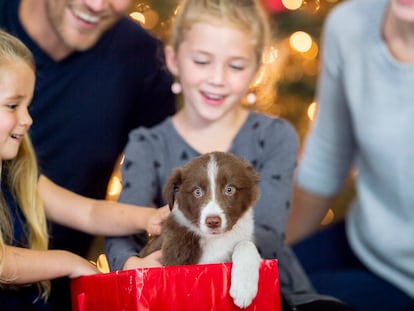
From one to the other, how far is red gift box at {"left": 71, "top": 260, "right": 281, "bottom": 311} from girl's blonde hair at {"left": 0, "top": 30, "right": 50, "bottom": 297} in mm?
94

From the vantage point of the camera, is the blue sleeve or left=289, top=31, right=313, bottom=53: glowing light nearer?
the blue sleeve

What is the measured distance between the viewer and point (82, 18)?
2.38ft

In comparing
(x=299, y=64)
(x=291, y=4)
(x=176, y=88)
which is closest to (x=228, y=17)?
(x=176, y=88)

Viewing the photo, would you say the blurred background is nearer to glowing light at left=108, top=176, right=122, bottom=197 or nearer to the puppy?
glowing light at left=108, top=176, right=122, bottom=197

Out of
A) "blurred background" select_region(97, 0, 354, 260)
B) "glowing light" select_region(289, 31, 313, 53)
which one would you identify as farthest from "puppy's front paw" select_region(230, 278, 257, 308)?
"glowing light" select_region(289, 31, 313, 53)

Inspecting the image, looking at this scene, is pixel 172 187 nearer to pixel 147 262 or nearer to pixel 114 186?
A: pixel 147 262

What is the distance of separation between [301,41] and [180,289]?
763mm

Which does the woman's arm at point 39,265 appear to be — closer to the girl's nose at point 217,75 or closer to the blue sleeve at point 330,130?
the girl's nose at point 217,75

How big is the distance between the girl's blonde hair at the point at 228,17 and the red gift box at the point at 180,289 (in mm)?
208

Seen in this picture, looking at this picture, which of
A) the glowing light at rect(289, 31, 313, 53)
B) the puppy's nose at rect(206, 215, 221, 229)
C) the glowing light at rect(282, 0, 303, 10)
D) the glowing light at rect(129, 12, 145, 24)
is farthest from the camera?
the glowing light at rect(289, 31, 313, 53)

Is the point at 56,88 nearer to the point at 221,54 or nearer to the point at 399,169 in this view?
the point at 221,54

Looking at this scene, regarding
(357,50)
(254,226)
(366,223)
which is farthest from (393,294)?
(254,226)

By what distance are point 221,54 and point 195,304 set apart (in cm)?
21

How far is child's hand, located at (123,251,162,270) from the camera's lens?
2.08 feet
